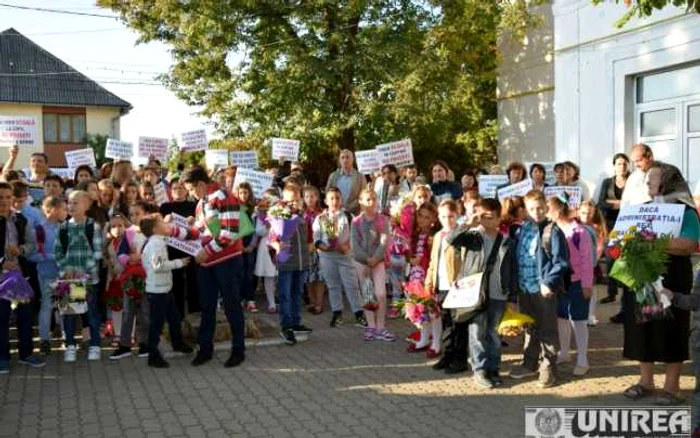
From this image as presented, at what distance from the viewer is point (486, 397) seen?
6461 millimetres

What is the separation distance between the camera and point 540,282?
6961 mm

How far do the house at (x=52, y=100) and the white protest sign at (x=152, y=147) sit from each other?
3312 centimetres

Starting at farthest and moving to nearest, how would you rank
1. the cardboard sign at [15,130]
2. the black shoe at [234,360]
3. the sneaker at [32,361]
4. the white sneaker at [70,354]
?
1. the cardboard sign at [15,130]
2. the white sneaker at [70,354]
3. the sneaker at [32,361]
4. the black shoe at [234,360]

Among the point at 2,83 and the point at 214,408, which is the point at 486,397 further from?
the point at 2,83

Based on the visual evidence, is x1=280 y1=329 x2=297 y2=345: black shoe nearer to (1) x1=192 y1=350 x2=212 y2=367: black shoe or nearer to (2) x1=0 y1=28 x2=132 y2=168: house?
(1) x1=192 y1=350 x2=212 y2=367: black shoe

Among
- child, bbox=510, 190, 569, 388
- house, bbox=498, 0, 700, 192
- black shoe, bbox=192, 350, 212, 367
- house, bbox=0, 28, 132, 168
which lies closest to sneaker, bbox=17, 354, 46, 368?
black shoe, bbox=192, 350, 212, 367

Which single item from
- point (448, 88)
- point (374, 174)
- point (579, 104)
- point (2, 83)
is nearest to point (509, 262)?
point (374, 174)

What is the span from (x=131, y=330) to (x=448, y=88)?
14670 millimetres

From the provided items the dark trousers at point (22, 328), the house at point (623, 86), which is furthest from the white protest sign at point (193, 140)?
the house at point (623, 86)

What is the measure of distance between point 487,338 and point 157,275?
348 cm

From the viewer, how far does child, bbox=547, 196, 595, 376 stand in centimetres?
735

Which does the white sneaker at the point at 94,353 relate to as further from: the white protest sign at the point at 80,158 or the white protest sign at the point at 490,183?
the white protest sign at the point at 490,183

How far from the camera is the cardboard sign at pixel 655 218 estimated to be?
6043 mm

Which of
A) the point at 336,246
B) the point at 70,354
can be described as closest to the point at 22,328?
the point at 70,354
